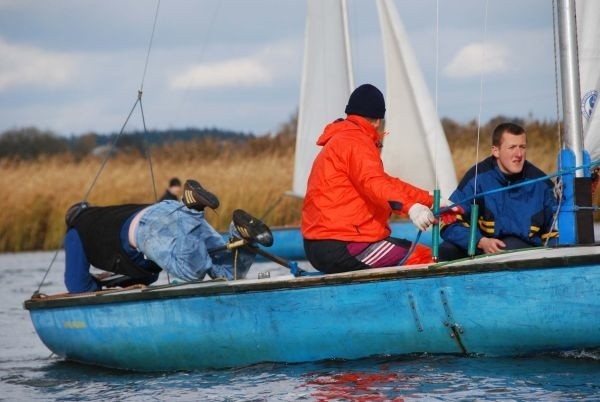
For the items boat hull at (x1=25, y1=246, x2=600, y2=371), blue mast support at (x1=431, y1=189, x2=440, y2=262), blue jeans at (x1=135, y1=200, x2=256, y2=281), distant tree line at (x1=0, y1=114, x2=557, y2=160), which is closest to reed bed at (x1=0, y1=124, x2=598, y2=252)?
distant tree line at (x1=0, y1=114, x2=557, y2=160)

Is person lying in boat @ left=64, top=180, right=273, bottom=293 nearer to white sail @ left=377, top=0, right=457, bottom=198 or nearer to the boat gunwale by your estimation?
the boat gunwale

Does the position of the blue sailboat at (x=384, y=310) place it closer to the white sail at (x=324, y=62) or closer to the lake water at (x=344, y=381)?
the lake water at (x=344, y=381)

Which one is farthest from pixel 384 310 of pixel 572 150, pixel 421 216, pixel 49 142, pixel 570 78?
pixel 49 142

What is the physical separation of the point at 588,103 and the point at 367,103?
1270 millimetres

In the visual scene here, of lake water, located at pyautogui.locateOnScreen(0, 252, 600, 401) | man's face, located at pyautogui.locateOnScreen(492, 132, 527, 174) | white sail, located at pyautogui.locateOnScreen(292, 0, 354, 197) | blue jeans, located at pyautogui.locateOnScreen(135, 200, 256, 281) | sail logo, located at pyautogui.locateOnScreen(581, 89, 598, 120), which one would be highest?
white sail, located at pyautogui.locateOnScreen(292, 0, 354, 197)

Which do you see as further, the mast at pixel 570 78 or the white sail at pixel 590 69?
the white sail at pixel 590 69

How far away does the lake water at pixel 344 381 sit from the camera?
22.8ft

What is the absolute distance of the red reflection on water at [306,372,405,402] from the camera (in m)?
7.02

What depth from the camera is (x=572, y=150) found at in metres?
7.69

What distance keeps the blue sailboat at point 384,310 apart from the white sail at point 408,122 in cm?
912

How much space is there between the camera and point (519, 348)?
7492mm

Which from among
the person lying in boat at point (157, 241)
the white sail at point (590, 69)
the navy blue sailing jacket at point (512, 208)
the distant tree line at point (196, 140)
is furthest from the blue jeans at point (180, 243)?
the distant tree line at point (196, 140)

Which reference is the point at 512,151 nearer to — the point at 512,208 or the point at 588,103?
the point at 512,208

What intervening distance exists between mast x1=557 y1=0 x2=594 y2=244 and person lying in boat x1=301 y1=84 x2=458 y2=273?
70cm
